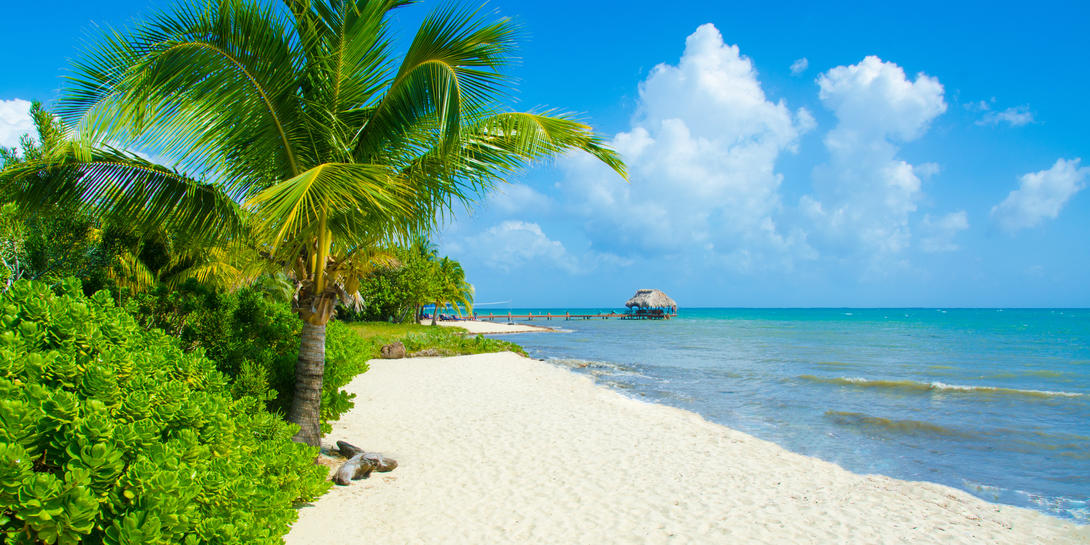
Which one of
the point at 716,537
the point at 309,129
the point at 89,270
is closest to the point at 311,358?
the point at 309,129

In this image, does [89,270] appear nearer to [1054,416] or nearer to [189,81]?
[189,81]

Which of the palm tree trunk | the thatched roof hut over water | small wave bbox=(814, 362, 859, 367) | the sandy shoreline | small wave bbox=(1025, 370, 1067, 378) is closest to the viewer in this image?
the sandy shoreline

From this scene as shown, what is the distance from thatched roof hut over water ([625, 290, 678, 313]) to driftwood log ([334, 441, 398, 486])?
78.0m

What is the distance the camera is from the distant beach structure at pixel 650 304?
8319 centimetres

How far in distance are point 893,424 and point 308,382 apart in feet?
36.8

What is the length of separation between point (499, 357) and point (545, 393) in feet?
21.6

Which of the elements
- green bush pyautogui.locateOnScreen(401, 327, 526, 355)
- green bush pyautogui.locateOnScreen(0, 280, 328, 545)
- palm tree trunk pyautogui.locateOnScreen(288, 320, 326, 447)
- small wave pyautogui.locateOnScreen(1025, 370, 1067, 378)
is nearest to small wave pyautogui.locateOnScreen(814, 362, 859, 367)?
small wave pyautogui.locateOnScreen(1025, 370, 1067, 378)

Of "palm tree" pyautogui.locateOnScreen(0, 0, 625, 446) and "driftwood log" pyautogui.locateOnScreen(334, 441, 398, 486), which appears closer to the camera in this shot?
"palm tree" pyautogui.locateOnScreen(0, 0, 625, 446)

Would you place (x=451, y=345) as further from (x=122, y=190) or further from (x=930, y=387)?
(x=122, y=190)

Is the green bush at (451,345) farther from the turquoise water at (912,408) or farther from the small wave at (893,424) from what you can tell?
the small wave at (893,424)

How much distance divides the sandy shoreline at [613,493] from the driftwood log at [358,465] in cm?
13

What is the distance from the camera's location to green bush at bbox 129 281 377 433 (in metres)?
5.48

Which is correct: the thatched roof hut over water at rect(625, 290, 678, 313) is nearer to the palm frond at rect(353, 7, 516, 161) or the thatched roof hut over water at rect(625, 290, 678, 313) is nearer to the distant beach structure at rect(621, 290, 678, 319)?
the distant beach structure at rect(621, 290, 678, 319)

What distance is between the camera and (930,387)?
52.2 ft
